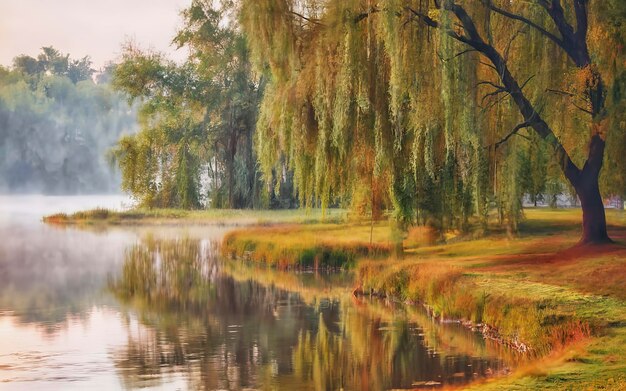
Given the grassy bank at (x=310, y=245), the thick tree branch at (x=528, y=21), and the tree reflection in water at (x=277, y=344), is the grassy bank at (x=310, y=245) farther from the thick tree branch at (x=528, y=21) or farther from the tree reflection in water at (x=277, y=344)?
the thick tree branch at (x=528, y=21)

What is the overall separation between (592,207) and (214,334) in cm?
828

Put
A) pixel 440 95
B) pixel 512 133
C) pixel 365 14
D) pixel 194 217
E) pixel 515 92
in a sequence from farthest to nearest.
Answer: pixel 194 217, pixel 515 92, pixel 365 14, pixel 512 133, pixel 440 95

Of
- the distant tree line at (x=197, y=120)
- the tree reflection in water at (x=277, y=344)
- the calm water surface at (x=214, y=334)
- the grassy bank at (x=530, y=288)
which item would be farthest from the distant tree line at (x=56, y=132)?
the tree reflection in water at (x=277, y=344)

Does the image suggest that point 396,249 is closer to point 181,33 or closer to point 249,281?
point 249,281

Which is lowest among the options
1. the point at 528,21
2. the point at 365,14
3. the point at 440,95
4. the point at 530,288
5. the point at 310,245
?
the point at 530,288

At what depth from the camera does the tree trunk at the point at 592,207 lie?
2097cm

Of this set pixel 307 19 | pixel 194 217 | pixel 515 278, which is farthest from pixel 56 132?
pixel 515 278

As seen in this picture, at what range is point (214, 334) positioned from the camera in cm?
1753

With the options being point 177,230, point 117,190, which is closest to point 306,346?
point 177,230

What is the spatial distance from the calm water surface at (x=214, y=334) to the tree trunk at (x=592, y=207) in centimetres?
445

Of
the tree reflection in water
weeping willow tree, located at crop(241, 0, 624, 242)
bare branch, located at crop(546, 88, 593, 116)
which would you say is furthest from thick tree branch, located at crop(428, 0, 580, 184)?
the tree reflection in water

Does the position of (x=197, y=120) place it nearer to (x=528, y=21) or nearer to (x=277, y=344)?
(x=528, y=21)

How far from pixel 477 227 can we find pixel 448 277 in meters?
9.66

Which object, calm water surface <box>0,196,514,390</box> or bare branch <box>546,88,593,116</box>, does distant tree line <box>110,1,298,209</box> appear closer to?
calm water surface <box>0,196,514,390</box>
